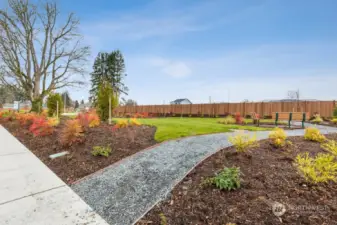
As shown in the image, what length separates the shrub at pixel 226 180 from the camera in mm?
2643

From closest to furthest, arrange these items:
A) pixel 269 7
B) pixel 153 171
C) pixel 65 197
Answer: pixel 65 197, pixel 153 171, pixel 269 7

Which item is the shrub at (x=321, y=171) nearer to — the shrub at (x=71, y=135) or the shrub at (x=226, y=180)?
the shrub at (x=226, y=180)

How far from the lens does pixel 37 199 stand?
301cm

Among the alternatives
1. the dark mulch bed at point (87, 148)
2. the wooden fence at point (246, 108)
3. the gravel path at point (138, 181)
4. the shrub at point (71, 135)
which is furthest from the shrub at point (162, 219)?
the wooden fence at point (246, 108)

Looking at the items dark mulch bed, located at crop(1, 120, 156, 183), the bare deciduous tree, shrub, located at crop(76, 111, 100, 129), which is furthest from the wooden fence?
shrub, located at crop(76, 111, 100, 129)

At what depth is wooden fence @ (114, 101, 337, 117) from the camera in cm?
1328

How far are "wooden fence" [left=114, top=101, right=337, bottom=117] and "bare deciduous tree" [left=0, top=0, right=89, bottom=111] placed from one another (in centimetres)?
987

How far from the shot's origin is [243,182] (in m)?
2.71

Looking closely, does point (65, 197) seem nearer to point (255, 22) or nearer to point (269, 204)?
point (269, 204)

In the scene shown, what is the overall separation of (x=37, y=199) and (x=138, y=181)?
1643 mm

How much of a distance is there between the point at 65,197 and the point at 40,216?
0.54m

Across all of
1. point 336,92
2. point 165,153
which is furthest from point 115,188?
point 336,92

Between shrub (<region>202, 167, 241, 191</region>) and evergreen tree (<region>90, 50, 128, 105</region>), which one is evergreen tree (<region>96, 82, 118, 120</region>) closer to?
shrub (<region>202, 167, 241, 191</region>)

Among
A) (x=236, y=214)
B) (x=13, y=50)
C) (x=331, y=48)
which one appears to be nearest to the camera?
(x=236, y=214)
